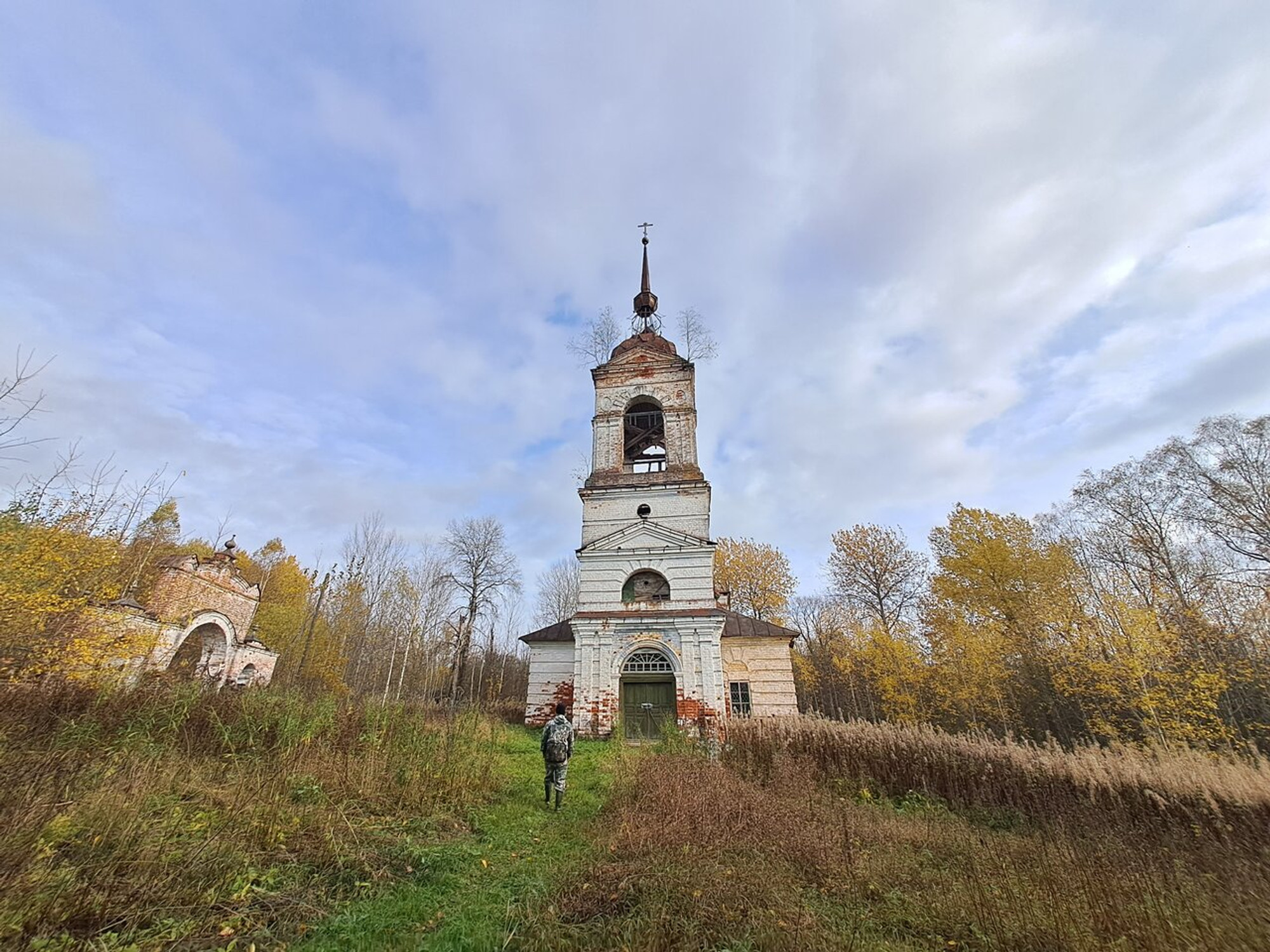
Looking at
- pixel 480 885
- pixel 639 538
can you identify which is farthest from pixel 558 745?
pixel 639 538

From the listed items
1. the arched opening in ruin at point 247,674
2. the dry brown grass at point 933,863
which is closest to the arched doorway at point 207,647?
the arched opening in ruin at point 247,674

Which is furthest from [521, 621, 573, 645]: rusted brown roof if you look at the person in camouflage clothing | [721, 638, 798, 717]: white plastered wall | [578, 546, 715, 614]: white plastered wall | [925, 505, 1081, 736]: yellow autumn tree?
[925, 505, 1081, 736]: yellow autumn tree

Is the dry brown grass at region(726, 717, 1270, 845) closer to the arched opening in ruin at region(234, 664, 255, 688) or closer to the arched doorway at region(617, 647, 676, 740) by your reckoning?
the arched doorway at region(617, 647, 676, 740)

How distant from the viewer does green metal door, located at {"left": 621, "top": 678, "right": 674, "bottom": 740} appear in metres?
15.7

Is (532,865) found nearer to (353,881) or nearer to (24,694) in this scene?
(353,881)

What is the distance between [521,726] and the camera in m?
18.9

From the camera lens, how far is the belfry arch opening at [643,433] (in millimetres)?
19812

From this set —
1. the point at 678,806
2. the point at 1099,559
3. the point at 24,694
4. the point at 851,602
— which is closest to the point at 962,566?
the point at 1099,559

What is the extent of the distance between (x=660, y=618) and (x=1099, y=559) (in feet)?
72.7

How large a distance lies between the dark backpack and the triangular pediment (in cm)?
896

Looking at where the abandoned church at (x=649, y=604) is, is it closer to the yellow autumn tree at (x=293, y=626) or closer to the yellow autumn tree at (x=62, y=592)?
the yellow autumn tree at (x=62, y=592)

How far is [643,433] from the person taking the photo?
1981 centimetres

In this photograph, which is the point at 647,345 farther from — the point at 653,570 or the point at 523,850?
the point at 523,850

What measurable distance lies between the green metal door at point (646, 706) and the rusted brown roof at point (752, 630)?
362 cm
